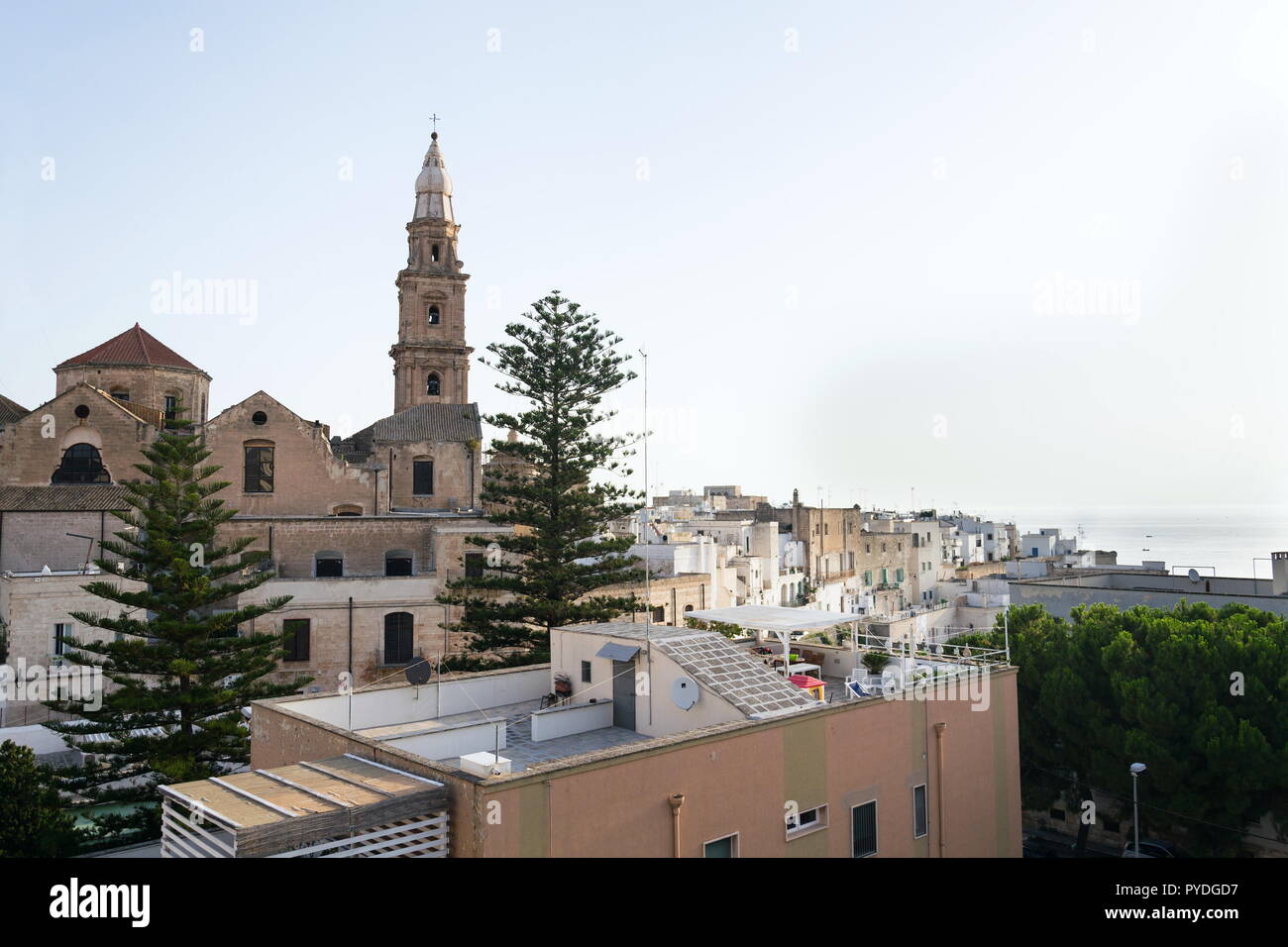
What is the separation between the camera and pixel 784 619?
44.2ft

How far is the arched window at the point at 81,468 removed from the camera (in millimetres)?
27861

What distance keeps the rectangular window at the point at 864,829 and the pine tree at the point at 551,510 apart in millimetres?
12180

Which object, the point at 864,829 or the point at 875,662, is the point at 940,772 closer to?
the point at 864,829

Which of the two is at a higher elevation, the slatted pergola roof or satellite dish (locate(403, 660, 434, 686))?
satellite dish (locate(403, 660, 434, 686))

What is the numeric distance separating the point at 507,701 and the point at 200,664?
796 cm

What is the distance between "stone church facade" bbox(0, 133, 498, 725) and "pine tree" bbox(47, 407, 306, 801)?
323cm

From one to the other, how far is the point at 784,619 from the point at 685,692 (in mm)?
3002

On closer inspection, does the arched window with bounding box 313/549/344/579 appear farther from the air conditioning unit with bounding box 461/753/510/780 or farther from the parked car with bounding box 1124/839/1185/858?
the parked car with bounding box 1124/839/1185/858

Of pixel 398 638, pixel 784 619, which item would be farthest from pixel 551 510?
pixel 784 619

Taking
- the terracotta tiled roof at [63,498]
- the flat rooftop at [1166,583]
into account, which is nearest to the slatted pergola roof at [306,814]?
the terracotta tiled roof at [63,498]

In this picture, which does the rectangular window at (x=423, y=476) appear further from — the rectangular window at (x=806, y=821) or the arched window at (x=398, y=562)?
the rectangular window at (x=806, y=821)

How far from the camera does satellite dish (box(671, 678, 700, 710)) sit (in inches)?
427

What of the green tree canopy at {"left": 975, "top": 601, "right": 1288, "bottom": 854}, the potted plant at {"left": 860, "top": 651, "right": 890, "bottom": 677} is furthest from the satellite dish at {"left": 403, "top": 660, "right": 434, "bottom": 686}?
the green tree canopy at {"left": 975, "top": 601, "right": 1288, "bottom": 854}
